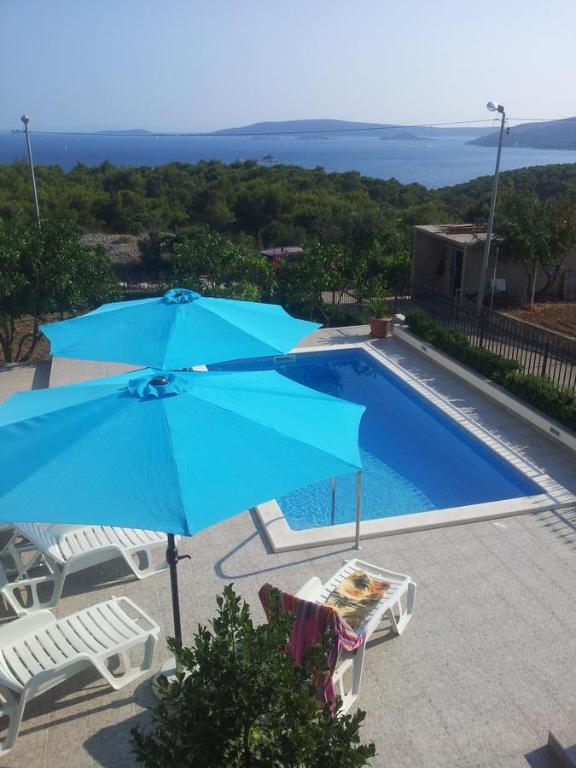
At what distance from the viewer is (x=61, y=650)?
466cm

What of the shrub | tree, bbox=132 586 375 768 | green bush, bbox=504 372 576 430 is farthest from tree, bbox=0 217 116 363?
tree, bbox=132 586 375 768

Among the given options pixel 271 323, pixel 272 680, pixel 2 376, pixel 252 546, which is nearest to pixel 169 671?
pixel 252 546

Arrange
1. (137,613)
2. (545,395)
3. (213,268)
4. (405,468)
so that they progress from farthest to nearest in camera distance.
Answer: (213,268) < (545,395) < (405,468) < (137,613)

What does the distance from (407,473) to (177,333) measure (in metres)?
4.36

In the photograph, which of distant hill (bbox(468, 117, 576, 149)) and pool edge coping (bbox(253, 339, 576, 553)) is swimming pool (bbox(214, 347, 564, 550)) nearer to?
pool edge coping (bbox(253, 339, 576, 553))

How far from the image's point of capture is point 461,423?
10.2m

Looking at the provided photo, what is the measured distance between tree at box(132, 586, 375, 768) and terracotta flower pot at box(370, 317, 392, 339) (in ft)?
40.3

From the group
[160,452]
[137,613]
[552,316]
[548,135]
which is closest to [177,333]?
[137,613]

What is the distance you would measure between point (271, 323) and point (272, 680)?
5437 millimetres

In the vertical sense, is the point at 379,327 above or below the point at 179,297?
below

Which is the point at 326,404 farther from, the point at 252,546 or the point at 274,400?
the point at 252,546

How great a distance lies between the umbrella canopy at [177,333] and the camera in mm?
6738

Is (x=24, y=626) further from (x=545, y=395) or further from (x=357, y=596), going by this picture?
(x=545, y=395)

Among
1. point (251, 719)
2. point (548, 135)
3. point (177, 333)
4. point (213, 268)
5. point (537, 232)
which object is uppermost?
point (548, 135)
